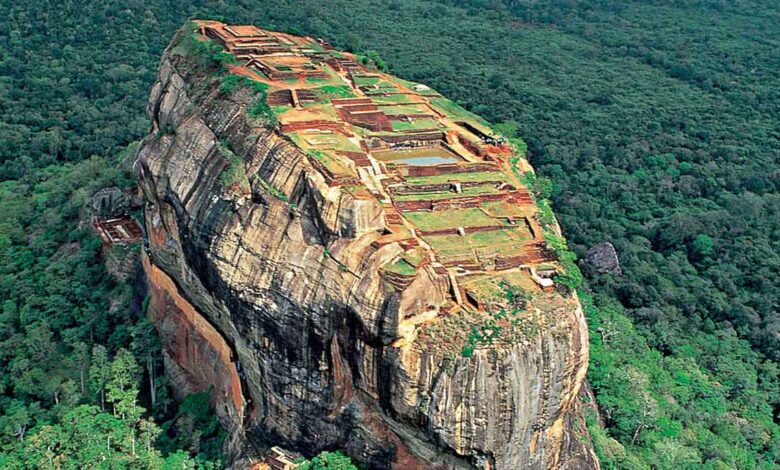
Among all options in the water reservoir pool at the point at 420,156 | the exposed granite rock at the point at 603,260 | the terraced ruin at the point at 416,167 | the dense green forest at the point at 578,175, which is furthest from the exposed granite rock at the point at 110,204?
A: the exposed granite rock at the point at 603,260

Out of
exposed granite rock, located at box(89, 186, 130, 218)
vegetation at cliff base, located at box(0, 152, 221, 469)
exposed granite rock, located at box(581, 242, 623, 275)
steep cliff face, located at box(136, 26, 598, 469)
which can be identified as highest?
steep cliff face, located at box(136, 26, 598, 469)

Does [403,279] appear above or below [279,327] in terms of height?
above

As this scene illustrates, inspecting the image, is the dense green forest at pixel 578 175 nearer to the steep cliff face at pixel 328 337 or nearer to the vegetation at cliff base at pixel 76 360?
the vegetation at cliff base at pixel 76 360

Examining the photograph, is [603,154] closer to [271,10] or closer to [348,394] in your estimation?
[271,10]

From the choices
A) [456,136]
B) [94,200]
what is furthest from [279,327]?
[94,200]

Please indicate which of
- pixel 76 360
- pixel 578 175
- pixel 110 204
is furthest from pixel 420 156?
pixel 578 175

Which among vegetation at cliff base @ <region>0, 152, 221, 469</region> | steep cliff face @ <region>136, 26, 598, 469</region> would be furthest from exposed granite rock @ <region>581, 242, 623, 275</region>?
vegetation at cliff base @ <region>0, 152, 221, 469</region>

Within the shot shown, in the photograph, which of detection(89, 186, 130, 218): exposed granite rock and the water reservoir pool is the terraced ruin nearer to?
the water reservoir pool

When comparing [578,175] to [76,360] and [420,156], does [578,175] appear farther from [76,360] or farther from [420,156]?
[76,360]
